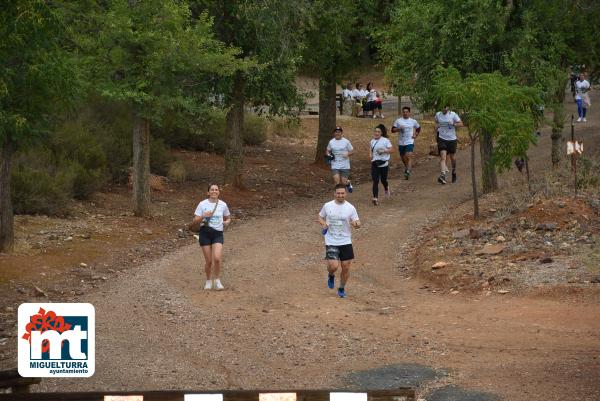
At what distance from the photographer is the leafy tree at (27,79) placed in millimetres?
14094

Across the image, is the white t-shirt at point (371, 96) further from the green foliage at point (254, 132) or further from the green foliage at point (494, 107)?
the green foliage at point (494, 107)

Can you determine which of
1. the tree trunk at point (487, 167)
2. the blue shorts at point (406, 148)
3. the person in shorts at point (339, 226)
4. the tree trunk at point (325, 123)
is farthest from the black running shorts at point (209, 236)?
the tree trunk at point (325, 123)

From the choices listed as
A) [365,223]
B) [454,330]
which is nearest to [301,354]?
[454,330]

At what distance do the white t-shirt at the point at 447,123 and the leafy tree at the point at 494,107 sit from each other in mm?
4305

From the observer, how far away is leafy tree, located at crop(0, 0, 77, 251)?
14.1 metres

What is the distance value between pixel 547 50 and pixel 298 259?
8294mm

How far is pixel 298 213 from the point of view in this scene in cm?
2483

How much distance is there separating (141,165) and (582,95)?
761 inches

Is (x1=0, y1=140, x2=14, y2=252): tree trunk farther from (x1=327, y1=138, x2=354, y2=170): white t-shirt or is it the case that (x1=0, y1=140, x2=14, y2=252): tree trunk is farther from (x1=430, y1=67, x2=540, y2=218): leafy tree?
(x1=430, y1=67, x2=540, y2=218): leafy tree

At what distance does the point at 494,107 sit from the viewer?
69.3 feet

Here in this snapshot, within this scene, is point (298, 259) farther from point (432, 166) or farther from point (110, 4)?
point (432, 166)

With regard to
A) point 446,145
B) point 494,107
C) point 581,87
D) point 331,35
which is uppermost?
point 331,35

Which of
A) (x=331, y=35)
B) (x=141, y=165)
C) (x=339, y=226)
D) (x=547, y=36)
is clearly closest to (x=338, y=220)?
(x=339, y=226)

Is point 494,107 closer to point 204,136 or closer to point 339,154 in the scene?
point 339,154
